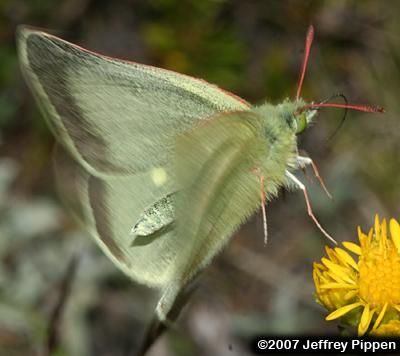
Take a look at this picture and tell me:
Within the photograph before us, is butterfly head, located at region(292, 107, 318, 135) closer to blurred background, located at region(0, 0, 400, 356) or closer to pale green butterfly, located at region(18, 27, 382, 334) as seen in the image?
pale green butterfly, located at region(18, 27, 382, 334)

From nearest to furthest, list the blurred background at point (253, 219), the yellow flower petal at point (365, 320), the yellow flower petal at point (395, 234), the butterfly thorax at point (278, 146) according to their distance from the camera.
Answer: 1. the yellow flower petal at point (365, 320)
2. the yellow flower petal at point (395, 234)
3. the butterfly thorax at point (278, 146)
4. the blurred background at point (253, 219)

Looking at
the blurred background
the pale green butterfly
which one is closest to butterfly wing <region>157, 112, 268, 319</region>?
the pale green butterfly

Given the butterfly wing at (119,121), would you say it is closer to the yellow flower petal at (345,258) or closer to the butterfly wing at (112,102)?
the butterfly wing at (112,102)

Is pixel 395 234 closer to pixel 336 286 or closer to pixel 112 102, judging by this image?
pixel 336 286

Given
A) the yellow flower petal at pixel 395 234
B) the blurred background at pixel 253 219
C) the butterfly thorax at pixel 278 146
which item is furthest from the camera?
the blurred background at pixel 253 219

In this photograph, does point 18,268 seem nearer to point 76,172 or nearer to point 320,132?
point 76,172

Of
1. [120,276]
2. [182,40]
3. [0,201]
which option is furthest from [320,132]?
[0,201]

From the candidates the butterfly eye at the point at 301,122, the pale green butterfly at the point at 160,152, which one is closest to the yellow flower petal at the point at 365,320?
the pale green butterfly at the point at 160,152
